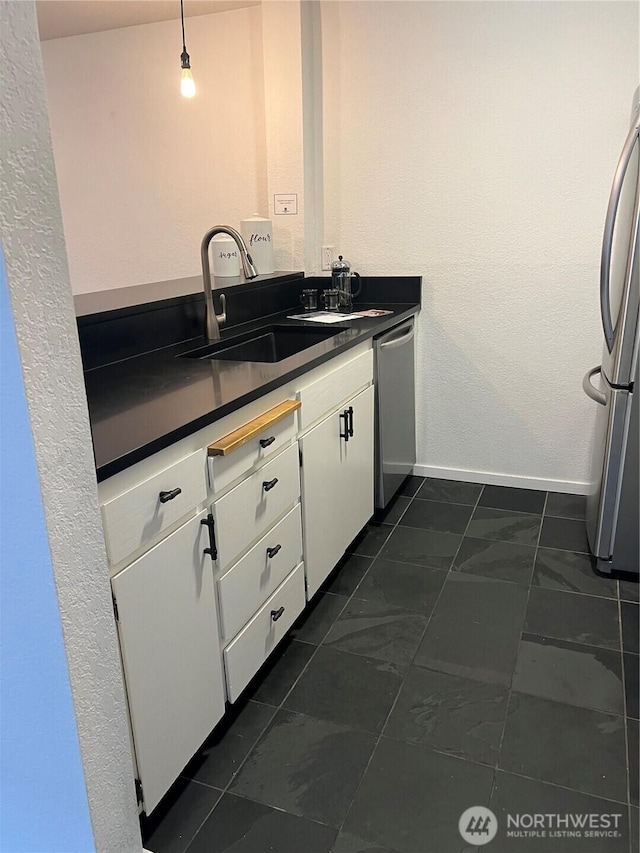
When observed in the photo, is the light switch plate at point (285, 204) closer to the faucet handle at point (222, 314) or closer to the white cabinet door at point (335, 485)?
the faucet handle at point (222, 314)

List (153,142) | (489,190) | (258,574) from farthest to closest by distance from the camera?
(153,142), (489,190), (258,574)

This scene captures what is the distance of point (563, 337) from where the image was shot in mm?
3043

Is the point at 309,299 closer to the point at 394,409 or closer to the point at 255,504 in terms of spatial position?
the point at 394,409

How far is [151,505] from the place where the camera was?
135cm

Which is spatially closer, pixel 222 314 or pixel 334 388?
pixel 334 388

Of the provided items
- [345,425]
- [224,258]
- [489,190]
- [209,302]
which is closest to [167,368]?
[209,302]

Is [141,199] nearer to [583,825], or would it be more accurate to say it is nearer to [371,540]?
[371,540]

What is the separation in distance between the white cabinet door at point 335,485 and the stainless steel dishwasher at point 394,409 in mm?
85

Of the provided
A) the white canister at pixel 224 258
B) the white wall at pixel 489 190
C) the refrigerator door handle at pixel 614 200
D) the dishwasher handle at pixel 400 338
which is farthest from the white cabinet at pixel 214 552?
the white wall at pixel 489 190

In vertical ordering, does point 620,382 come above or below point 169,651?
above

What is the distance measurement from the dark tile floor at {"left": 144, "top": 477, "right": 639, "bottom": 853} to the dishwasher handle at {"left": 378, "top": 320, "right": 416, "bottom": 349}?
86cm

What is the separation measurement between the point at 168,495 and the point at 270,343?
148 cm

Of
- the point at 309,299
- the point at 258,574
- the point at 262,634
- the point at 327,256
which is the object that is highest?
Answer: the point at 327,256

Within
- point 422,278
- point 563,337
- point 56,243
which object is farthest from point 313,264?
point 56,243
